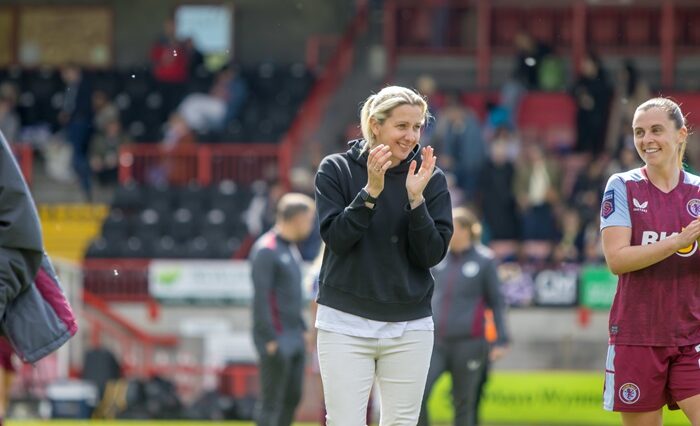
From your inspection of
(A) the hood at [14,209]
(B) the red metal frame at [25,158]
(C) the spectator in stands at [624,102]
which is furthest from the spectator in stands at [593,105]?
(A) the hood at [14,209]

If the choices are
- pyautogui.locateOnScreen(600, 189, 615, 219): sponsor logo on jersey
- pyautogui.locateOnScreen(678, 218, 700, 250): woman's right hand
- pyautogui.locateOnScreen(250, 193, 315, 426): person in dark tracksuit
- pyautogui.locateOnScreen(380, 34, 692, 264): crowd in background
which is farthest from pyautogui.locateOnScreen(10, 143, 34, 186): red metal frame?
pyautogui.locateOnScreen(678, 218, 700, 250): woman's right hand

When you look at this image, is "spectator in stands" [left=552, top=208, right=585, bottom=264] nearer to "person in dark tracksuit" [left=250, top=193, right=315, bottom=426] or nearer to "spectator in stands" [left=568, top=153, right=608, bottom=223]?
"spectator in stands" [left=568, top=153, right=608, bottom=223]

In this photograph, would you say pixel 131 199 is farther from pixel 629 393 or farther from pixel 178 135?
pixel 629 393

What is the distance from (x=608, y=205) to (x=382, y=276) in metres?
1.23

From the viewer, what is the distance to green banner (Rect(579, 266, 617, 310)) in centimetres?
1845

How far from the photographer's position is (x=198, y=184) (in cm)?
2261

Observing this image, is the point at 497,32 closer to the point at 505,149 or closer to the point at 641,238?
the point at 505,149

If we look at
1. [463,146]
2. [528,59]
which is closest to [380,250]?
[463,146]

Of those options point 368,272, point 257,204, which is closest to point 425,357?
point 368,272

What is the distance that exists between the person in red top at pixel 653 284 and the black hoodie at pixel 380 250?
945 millimetres

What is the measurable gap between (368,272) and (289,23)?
68.2 ft

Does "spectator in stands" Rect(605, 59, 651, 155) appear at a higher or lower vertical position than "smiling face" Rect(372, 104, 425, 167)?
lower

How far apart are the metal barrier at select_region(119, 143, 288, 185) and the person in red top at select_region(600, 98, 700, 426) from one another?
1519cm

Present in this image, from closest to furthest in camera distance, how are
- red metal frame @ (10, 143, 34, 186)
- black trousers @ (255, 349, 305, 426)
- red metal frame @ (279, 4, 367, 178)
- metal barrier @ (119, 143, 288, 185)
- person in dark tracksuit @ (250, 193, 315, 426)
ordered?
1. black trousers @ (255, 349, 305, 426)
2. person in dark tracksuit @ (250, 193, 315, 426)
3. red metal frame @ (279, 4, 367, 178)
4. metal barrier @ (119, 143, 288, 185)
5. red metal frame @ (10, 143, 34, 186)
